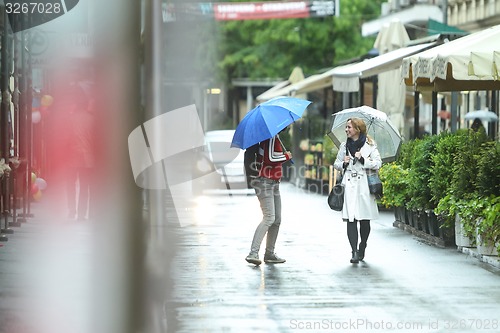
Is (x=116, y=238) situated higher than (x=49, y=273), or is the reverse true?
A: (x=116, y=238)

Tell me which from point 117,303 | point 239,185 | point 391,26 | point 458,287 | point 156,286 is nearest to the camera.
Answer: point 117,303

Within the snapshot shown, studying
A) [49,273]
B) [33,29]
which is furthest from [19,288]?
Result: [33,29]

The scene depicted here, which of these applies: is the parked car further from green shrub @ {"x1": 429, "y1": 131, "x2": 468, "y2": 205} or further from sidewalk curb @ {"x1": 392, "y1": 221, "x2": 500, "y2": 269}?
green shrub @ {"x1": 429, "y1": 131, "x2": 468, "y2": 205}

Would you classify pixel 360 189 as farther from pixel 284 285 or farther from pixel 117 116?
pixel 117 116

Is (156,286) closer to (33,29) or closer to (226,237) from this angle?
(226,237)

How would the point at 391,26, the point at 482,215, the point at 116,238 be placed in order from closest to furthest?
the point at 116,238
the point at 482,215
the point at 391,26

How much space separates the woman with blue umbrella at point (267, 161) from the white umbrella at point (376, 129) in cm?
191

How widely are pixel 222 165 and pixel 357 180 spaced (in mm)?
16281

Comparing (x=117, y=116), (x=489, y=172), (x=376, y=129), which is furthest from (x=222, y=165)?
(x=117, y=116)

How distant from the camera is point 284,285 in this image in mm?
10438

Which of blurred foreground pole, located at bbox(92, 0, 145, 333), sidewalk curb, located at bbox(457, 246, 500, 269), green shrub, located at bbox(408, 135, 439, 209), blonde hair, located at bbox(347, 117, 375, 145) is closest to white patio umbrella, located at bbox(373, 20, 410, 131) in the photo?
green shrub, located at bbox(408, 135, 439, 209)

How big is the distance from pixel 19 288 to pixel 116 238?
4.27m

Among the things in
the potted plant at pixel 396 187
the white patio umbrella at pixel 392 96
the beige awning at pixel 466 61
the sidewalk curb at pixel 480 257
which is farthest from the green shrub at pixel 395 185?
the white patio umbrella at pixel 392 96

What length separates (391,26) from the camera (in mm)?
23891
